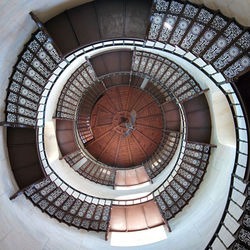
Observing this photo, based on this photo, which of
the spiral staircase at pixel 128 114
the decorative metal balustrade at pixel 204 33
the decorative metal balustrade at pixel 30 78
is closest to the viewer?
the decorative metal balustrade at pixel 204 33

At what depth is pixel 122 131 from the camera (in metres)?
14.4

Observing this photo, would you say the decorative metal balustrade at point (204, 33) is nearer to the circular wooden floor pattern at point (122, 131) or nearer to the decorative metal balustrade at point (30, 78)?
the decorative metal balustrade at point (30, 78)

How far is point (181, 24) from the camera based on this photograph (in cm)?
528

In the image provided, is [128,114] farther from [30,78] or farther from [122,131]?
[30,78]

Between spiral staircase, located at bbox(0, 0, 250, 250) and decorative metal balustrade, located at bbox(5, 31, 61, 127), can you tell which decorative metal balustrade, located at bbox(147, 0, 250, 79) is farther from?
decorative metal balustrade, located at bbox(5, 31, 61, 127)

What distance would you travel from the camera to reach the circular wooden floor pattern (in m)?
13.8

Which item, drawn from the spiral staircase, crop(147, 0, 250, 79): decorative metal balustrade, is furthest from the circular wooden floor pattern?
crop(147, 0, 250, 79): decorative metal balustrade

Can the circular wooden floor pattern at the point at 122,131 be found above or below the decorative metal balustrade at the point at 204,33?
below

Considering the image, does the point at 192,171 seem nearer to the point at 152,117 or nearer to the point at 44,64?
the point at 152,117

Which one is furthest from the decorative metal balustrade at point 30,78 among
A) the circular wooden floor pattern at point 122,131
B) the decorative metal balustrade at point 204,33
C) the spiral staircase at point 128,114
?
the circular wooden floor pattern at point 122,131

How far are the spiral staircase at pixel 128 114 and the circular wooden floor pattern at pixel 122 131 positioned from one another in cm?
8

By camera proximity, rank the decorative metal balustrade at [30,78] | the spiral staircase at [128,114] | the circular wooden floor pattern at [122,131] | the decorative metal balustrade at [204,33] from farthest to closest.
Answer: the circular wooden floor pattern at [122,131] → the decorative metal balustrade at [30,78] → the spiral staircase at [128,114] → the decorative metal balustrade at [204,33]

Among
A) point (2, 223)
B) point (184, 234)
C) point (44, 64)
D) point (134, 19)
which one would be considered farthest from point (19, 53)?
point (184, 234)

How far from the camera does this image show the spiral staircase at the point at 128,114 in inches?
214
